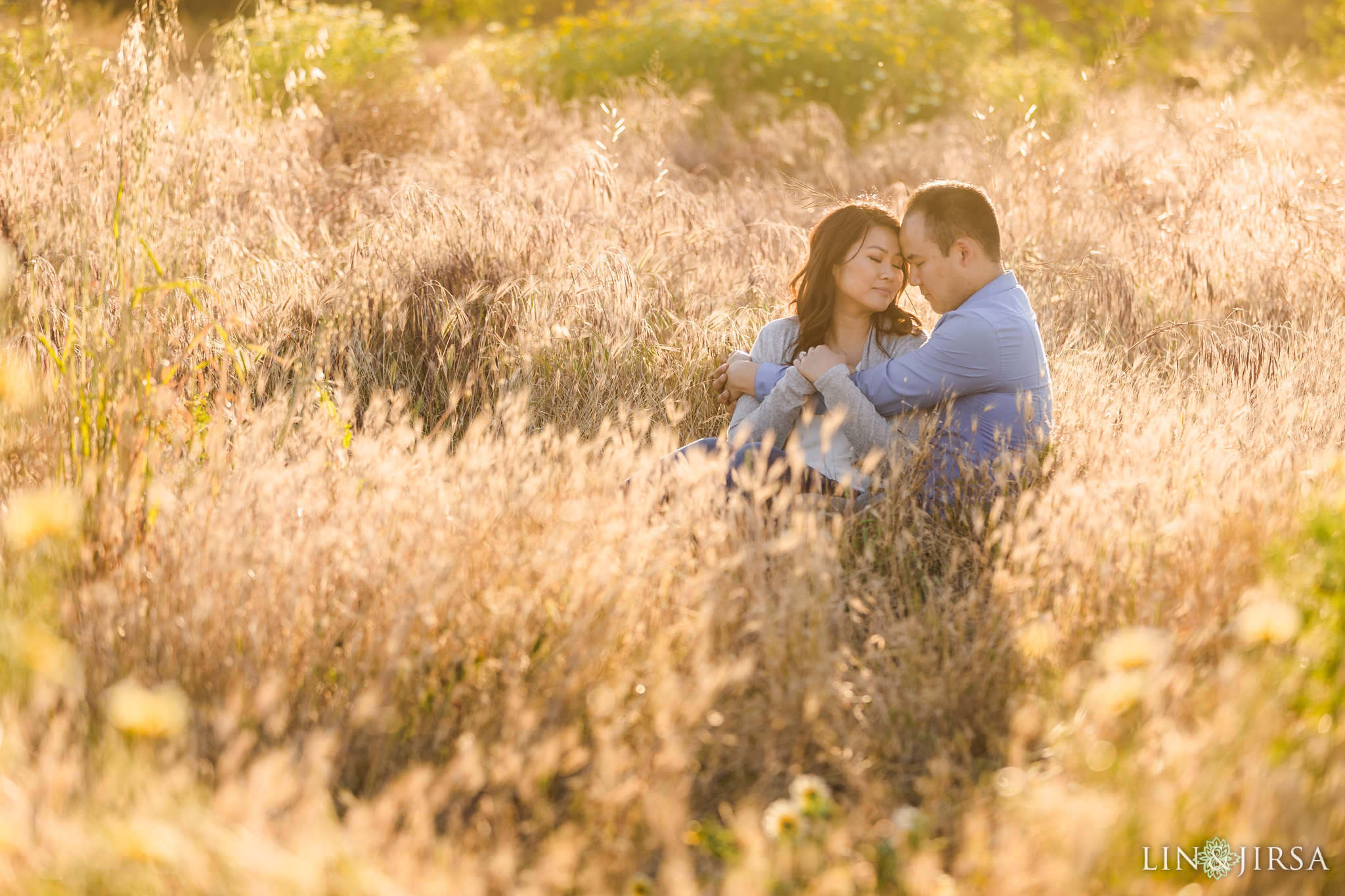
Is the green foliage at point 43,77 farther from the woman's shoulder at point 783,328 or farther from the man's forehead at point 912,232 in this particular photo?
the man's forehead at point 912,232

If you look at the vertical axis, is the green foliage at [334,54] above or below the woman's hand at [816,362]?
above

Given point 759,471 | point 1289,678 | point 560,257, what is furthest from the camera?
point 560,257

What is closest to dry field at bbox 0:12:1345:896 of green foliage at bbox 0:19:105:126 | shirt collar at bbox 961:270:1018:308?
green foliage at bbox 0:19:105:126

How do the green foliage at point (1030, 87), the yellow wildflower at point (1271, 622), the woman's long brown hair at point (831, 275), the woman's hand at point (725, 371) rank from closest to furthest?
1. the yellow wildflower at point (1271, 622)
2. the woman's long brown hair at point (831, 275)
3. the woman's hand at point (725, 371)
4. the green foliage at point (1030, 87)

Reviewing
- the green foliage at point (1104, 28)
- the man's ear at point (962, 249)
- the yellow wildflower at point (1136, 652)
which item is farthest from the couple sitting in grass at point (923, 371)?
the green foliage at point (1104, 28)

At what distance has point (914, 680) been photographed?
183 cm

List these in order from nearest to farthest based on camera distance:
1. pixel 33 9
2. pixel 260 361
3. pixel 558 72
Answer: pixel 260 361
pixel 558 72
pixel 33 9

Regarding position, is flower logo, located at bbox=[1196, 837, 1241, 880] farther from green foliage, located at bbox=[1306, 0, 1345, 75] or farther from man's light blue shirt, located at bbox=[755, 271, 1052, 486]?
green foliage, located at bbox=[1306, 0, 1345, 75]

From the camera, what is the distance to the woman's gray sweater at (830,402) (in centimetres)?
264

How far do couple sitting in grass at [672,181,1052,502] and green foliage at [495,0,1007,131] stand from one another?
529 centimetres

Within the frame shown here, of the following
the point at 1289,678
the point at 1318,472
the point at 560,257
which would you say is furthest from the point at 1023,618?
the point at 560,257

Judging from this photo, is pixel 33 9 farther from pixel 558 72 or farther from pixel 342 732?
pixel 342 732

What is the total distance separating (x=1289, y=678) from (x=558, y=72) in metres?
8.23

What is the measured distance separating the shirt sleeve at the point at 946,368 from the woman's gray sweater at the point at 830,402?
73 millimetres
